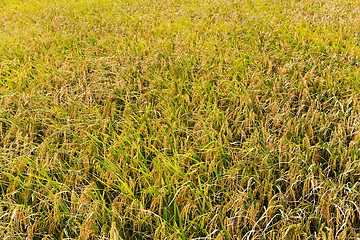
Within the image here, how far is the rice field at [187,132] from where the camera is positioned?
142 cm

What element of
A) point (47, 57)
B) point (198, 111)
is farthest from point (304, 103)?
point (47, 57)

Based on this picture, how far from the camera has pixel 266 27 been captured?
363 centimetres

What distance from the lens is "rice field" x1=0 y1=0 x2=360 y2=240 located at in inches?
55.7

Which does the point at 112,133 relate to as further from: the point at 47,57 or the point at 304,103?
the point at 47,57

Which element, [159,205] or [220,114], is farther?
[220,114]

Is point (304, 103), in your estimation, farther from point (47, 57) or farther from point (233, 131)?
point (47, 57)

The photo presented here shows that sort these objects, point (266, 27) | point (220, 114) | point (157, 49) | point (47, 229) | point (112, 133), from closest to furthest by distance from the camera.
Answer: point (47, 229) → point (112, 133) → point (220, 114) → point (157, 49) → point (266, 27)

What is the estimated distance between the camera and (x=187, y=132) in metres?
1.92

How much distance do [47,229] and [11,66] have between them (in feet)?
7.35

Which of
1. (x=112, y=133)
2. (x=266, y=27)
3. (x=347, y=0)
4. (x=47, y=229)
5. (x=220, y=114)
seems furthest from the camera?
(x=347, y=0)

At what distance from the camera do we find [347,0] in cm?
451

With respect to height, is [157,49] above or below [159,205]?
above

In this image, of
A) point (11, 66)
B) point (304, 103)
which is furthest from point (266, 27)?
point (11, 66)

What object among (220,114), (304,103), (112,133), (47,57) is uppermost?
(47,57)
